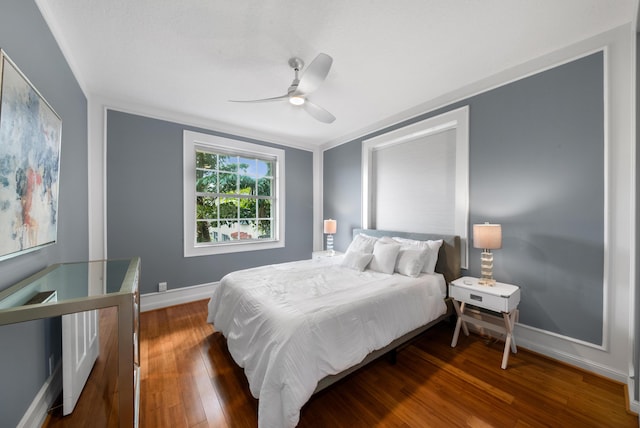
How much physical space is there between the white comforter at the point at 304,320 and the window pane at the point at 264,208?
1.85 metres

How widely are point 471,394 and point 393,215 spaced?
2281mm

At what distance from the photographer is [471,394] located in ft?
5.57

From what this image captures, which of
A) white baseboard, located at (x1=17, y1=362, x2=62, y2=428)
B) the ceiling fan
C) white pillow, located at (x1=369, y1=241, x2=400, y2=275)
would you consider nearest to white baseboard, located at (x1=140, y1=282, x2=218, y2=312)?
white baseboard, located at (x1=17, y1=362, x2=62, y2=428)

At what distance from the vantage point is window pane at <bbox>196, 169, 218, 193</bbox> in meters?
3.64

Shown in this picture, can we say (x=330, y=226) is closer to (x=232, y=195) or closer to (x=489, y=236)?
(x=232, y=195)

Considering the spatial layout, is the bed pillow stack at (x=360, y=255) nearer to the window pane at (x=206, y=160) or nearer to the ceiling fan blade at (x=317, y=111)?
the ceiling fan blade at (x=317, y=111)

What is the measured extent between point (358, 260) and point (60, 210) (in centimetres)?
274

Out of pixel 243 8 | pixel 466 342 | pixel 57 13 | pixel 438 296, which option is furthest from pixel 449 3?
pixel 466 342

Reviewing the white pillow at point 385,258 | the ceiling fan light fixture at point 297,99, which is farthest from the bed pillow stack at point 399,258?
the ceiling fan light fixture at point 297,99

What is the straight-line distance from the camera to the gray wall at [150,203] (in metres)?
2.95

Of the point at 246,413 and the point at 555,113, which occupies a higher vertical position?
the point at 555,113

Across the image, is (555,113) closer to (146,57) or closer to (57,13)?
(146,57)

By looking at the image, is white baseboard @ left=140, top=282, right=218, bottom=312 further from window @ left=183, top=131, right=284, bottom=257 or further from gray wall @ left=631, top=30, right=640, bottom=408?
gray wall @ left=631, top=30, right=640, bottom=408

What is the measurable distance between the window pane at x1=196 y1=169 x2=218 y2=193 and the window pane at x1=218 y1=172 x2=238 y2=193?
0.09m
